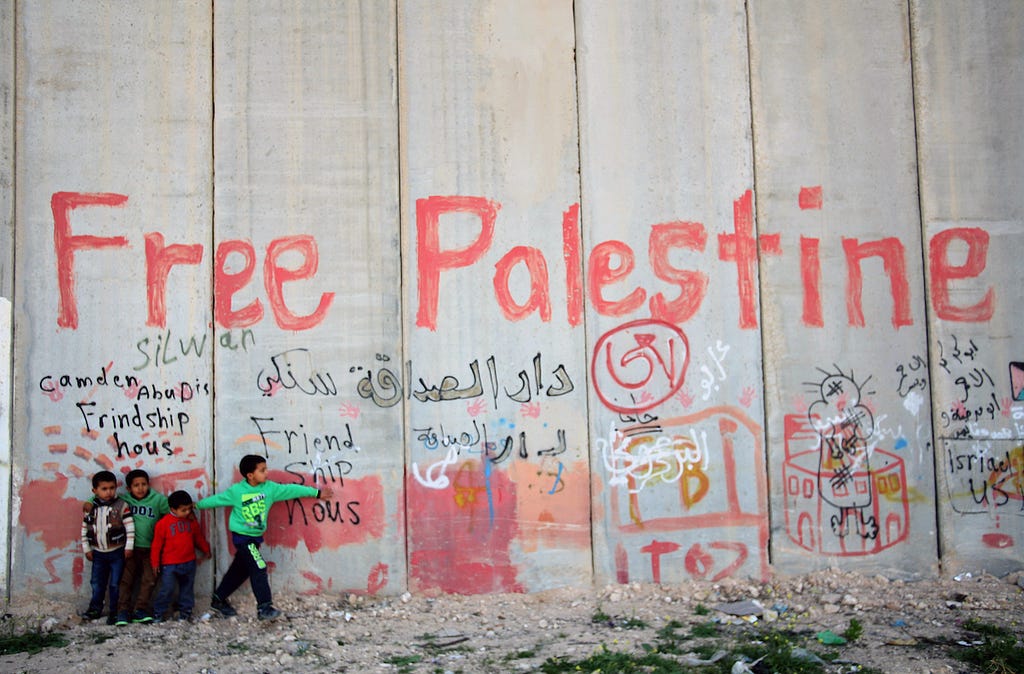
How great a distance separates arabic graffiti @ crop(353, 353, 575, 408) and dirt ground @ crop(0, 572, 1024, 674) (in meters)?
1.41

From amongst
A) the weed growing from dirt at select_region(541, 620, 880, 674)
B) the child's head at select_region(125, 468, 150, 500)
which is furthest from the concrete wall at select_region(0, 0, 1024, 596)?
the weed growing from dirt at select_region(541, 620, 880, 674)

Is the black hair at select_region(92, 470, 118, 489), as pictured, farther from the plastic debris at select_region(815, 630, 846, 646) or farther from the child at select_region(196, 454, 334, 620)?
the plastic debris at select_region(815, 630, 846, 646)

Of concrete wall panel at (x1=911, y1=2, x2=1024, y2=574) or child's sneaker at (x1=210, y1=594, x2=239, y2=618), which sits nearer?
child's sneaker at (x1=210, y1=594, x2=239, y2=618)

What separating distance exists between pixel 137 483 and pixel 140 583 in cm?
73

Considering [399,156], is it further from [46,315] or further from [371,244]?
[46,315]

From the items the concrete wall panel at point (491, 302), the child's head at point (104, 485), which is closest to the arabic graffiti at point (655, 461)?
the concrete wall panel at point (491, 302)

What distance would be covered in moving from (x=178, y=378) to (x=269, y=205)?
138cm

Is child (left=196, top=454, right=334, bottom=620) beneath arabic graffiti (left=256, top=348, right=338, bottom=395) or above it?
beneath

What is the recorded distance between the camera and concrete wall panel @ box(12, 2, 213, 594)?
6.01 m

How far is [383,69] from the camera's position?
6.27 m

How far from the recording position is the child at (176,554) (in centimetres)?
577

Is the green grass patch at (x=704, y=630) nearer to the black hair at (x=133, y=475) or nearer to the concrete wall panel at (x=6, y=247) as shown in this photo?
the black hair at (x=133, y=475)

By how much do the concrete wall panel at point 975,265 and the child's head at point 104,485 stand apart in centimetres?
585

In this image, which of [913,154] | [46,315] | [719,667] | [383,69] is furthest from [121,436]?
[913,154]
